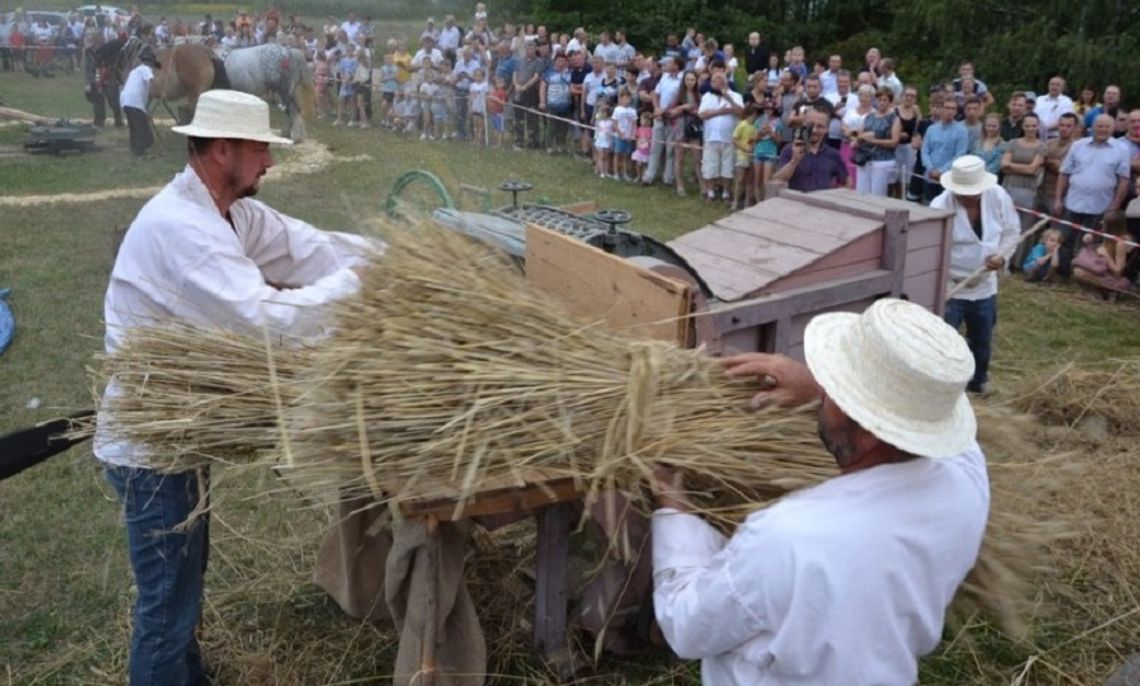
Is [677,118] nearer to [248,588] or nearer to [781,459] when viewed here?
[248,588]

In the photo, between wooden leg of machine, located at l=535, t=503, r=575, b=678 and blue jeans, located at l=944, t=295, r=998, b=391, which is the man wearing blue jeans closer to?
blue jeans, located at l=944, t=295, r=998, b=391

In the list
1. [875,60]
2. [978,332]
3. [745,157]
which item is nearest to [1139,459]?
[978,332]

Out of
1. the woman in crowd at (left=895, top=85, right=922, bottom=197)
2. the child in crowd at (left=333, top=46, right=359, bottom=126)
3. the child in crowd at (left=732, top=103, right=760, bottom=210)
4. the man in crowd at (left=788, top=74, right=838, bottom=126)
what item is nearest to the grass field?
the woman in crowd at (left=895, top=85, right=922, bottom=197)

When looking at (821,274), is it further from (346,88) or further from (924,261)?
(346,88)

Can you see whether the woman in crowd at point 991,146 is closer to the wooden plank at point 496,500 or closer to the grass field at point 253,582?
the grass field at point 253,582

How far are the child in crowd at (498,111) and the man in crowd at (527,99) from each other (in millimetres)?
231

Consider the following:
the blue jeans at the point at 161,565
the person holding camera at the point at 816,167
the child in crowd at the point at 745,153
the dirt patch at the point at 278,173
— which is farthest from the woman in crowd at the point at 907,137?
the blue jeans at the point at 161,565

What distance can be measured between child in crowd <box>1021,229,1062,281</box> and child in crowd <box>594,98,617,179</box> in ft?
20.5

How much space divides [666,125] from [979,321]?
322 inches

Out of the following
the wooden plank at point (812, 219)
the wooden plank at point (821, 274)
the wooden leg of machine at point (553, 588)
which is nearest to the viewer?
the wooden leg of machine at point (553, 588)

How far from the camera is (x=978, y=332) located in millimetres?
6262

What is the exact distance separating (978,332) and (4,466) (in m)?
5.22

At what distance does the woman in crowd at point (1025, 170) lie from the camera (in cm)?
964

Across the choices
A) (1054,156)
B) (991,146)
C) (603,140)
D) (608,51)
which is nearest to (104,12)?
(608,51)
